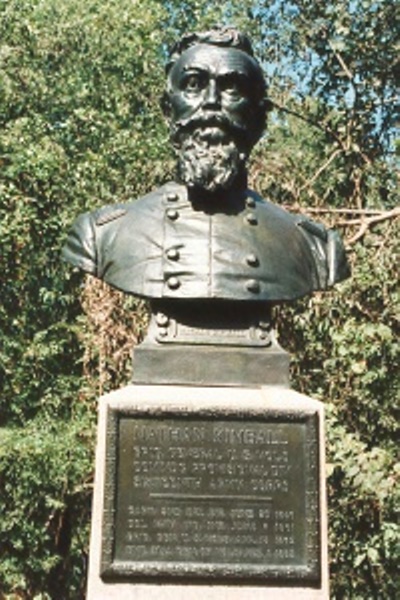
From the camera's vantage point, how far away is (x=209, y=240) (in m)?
4.46

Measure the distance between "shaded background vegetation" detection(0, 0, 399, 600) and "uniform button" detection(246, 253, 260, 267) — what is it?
3164 mm

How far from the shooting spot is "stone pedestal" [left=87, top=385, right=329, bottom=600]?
405 centimetres

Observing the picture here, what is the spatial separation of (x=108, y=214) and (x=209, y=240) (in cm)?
56

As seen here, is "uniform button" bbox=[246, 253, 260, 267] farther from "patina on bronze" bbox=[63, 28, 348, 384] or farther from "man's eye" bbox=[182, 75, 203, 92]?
"man's eye" bbox=[182, 75, 203, 92]

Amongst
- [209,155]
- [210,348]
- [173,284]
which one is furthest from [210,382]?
[209,155]

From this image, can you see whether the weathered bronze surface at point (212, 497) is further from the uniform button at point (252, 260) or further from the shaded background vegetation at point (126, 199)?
the shaded background vegetation at point (126, 199)

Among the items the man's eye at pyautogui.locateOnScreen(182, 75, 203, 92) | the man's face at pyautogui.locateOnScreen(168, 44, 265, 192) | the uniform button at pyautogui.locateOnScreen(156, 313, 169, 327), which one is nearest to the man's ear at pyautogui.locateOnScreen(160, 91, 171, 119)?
the man's face at pyautogui.locateOnScreen(168, 44, 265, 192)

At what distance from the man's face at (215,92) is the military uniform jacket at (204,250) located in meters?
0.34

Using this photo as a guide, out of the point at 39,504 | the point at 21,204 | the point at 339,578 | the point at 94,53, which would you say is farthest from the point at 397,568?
the point at 94,53

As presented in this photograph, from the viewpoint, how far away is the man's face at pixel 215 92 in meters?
4.40

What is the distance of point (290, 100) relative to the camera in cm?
1024

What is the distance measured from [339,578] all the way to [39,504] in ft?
12.6

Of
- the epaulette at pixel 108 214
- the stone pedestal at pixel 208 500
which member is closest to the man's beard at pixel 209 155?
the epaulette at pixel 108 214

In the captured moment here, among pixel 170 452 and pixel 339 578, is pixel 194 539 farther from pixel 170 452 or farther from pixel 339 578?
pixel 339 578
